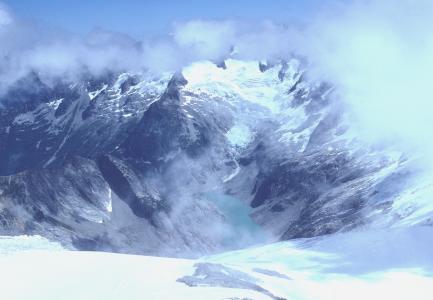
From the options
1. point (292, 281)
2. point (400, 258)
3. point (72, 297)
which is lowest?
point (72, 297)

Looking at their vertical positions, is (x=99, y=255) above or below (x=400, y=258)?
below

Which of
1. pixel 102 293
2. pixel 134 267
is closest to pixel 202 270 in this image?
pixel 134 267

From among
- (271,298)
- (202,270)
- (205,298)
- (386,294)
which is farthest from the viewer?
(386,294)

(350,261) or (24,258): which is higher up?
(350,261)

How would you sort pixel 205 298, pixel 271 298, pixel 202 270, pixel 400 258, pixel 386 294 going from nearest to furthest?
pixel 205 298 → pixel 271 298 → pixel 202 270 → pixel 386 294 → pixel 400 258

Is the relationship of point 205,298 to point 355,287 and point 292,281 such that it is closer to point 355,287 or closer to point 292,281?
point 292,281

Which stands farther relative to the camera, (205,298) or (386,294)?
(386,294)

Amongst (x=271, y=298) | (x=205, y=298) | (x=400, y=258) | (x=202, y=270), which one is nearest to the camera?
(x=205, y=298)

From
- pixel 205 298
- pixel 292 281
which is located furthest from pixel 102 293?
pixel 292 281

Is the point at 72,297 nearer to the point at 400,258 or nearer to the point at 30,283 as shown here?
the point at 30,283
